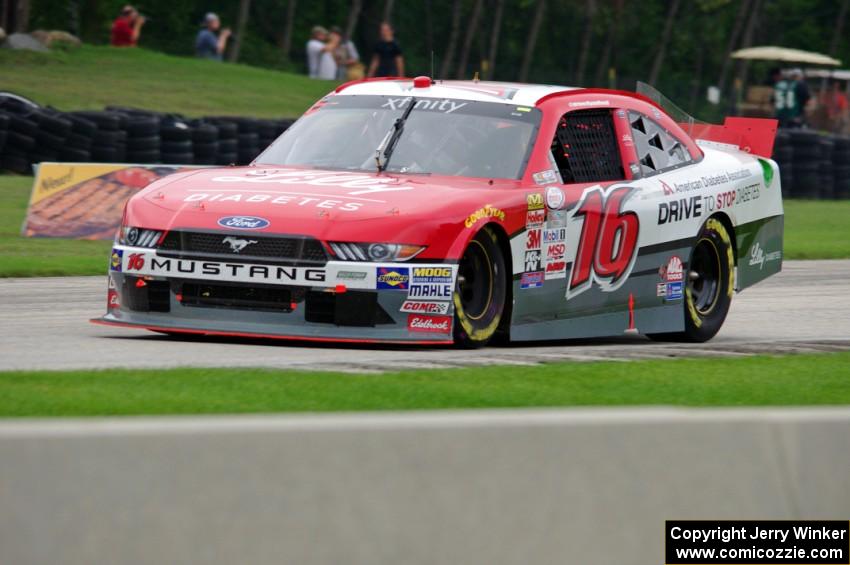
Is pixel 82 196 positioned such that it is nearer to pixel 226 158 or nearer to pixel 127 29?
pixel 226 158

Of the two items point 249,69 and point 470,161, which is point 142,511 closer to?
point 470,161

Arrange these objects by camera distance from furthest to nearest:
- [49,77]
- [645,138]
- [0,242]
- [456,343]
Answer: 1. [49,77]
2. [0,242]
3. [645,138]
4. [456,343]

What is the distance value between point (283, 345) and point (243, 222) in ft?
2.36

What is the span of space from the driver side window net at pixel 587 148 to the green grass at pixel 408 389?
178 centimetres

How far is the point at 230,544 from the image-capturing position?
3.88m

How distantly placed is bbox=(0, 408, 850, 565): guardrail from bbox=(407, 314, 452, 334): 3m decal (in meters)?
4.23

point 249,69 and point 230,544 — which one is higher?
point 249,69

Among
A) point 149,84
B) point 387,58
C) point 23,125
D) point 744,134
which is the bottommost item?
point 744,134

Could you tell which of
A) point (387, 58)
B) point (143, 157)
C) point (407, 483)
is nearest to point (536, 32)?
point (387, 58)

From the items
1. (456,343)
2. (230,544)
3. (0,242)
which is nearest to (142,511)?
(230,544)

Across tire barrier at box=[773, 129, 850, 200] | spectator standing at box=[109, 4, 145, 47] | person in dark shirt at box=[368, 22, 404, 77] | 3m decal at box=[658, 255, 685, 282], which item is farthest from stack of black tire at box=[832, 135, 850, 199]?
3m decal at box=[658, 255, 685, 282]

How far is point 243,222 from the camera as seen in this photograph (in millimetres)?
8562

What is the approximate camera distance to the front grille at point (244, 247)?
8453mm

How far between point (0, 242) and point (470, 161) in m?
7.75
